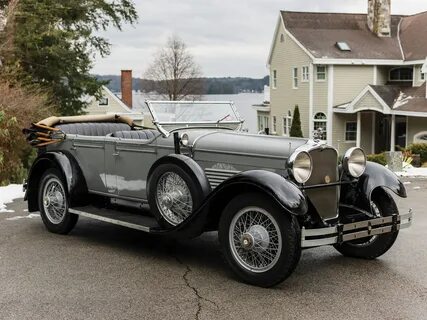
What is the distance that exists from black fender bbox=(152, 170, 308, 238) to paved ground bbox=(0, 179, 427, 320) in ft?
1.42

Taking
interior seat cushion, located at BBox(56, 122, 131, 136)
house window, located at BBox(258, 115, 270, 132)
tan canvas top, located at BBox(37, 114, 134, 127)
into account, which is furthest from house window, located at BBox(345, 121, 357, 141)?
interior seat cushion, located at BBox(56, 122, 131, 136)

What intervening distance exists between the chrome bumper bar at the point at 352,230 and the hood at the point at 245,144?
0.84 metres

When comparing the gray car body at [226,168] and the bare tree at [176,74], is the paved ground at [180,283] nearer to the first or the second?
the gray car body at [226,168]

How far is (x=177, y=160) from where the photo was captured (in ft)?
19.3

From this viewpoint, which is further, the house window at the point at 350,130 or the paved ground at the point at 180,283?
the house window at the point at 350,130

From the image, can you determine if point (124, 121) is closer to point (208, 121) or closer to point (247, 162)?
point (208, 121)

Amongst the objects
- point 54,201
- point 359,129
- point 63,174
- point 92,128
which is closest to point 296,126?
point 359,129

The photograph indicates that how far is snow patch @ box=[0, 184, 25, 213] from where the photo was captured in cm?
1002

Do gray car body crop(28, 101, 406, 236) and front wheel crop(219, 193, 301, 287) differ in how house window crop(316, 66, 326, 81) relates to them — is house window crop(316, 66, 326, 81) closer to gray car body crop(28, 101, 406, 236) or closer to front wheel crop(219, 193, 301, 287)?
gray car body crop(28, 101, 406, 236)

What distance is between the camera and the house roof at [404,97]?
87.4 feet

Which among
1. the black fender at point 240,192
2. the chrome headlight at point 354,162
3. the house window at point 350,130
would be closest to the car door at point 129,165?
the black fender at point 240,192

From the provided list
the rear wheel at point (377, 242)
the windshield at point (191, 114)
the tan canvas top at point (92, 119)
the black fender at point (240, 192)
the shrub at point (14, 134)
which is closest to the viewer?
the black fender at point (240, 192)

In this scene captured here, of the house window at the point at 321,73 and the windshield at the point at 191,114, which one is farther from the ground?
the house window at the point at 321,73

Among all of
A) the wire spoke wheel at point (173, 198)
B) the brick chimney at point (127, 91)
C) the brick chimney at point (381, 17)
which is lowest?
the wire spoke wheel at point (173, 198)
